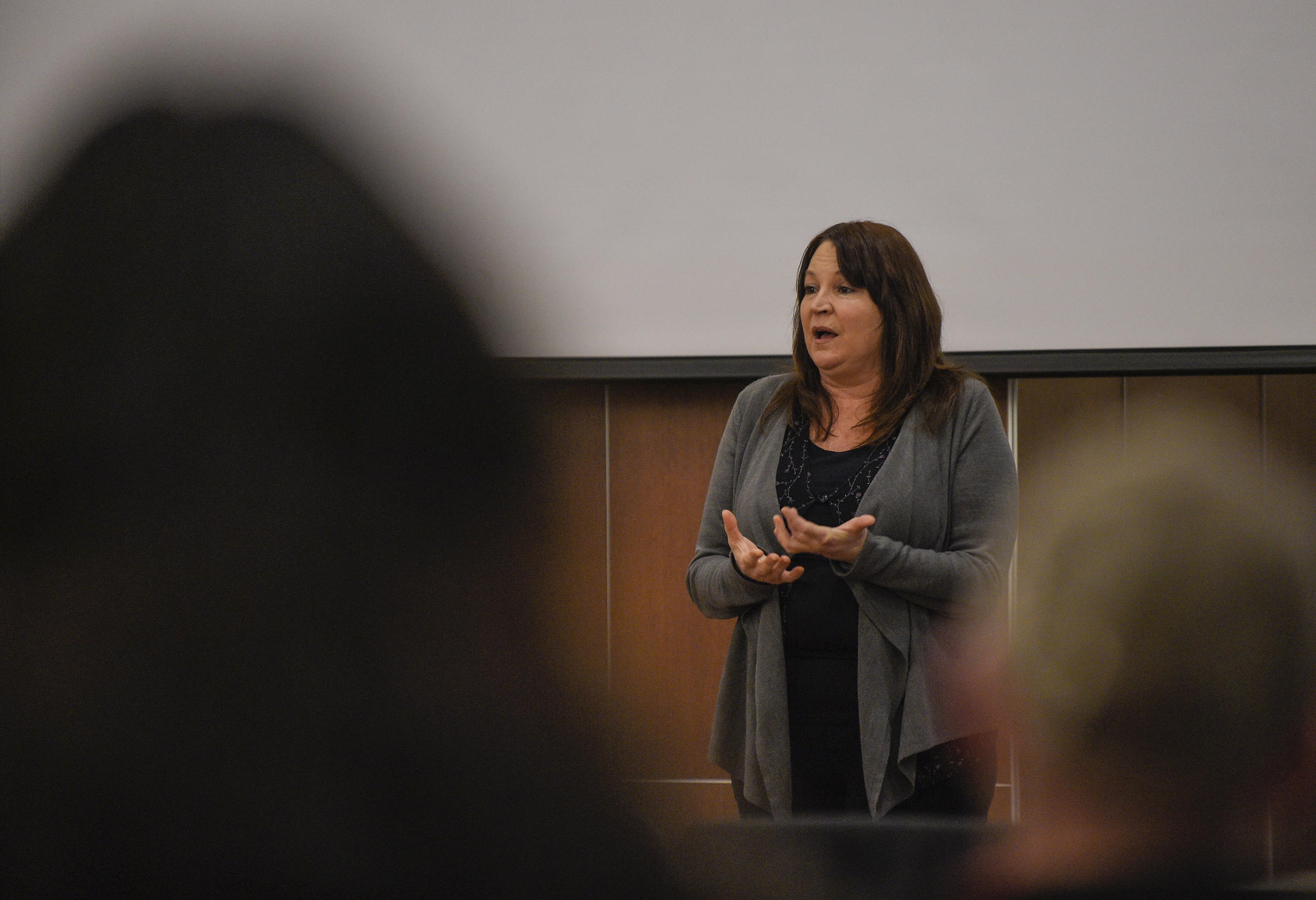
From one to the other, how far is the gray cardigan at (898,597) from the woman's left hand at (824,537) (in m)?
0.02

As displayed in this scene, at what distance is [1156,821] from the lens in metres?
0.53

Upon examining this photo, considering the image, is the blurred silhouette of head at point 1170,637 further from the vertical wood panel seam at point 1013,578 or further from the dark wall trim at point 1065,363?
the dark wall trim at point 1065,363

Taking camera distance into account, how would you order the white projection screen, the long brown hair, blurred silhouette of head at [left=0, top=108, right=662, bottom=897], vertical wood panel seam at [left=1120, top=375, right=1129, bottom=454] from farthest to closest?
vertical wood panel seam at [left=1120, top=375, right=1129, bottom=454]
the white projection screen
the long brown hair
blurred silhouette of head at [left=0, top=108, right=662, bottom=897]

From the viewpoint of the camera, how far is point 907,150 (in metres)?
2.09

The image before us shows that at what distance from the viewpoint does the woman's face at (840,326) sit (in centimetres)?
137

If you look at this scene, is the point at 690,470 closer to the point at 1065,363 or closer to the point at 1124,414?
the point at 1065,363

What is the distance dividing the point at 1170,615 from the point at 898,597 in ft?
1.41

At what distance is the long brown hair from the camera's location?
1.34 metres

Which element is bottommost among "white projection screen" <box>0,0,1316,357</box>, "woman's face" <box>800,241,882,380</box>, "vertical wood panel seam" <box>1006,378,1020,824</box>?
"vertical wood panel seam" <box>1006,378,1020,824</box>

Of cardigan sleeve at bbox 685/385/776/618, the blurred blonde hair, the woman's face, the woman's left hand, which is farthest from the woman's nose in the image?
the blurred blonde hair

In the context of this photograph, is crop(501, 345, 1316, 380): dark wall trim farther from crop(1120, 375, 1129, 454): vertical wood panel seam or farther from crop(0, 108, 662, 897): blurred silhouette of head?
crop(0, 108, 662, 897): blurred silhouette of head

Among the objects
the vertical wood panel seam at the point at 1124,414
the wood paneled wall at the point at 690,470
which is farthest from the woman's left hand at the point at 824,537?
the vertical wood panel seam at the point at 1124,414

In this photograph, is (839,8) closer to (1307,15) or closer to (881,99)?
(881,99)

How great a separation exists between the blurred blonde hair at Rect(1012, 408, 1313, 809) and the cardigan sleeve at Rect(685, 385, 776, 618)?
0.40m
